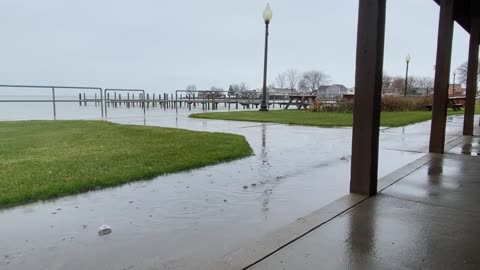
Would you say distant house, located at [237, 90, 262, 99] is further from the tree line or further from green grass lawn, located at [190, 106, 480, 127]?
the tree line

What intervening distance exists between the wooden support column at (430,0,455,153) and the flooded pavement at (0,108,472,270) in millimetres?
1550

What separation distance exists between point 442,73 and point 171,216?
5.76 meters

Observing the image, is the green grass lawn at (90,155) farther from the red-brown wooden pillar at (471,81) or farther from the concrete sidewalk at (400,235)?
the red-brown wooden pillar at (471,81)

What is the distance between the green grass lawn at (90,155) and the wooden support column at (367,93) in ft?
8.07

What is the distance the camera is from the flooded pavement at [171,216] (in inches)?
108

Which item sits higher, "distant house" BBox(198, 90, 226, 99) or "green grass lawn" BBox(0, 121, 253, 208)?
"distant house" BBox(198, 90, 226, 99)

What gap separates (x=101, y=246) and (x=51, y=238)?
45 centimetres

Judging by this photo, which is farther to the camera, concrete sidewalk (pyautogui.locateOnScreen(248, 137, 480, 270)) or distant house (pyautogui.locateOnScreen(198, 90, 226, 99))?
distant house (pyautogui.locateOnScreen(198, 90, 226, 99))

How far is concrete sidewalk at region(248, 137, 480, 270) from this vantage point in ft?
8.50

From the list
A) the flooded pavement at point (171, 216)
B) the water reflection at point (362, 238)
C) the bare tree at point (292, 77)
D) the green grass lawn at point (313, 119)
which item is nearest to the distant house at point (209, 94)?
the green grass lawn at point (313, 119)

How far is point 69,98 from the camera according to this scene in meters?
16.3

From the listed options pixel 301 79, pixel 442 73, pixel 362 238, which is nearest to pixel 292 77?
pixel 301 79

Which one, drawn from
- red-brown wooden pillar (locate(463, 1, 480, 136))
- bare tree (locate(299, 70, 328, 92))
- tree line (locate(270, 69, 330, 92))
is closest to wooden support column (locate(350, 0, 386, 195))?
red-brown wooden pillar (locate(463, 1, 480, 136))

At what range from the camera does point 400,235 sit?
121 inches
